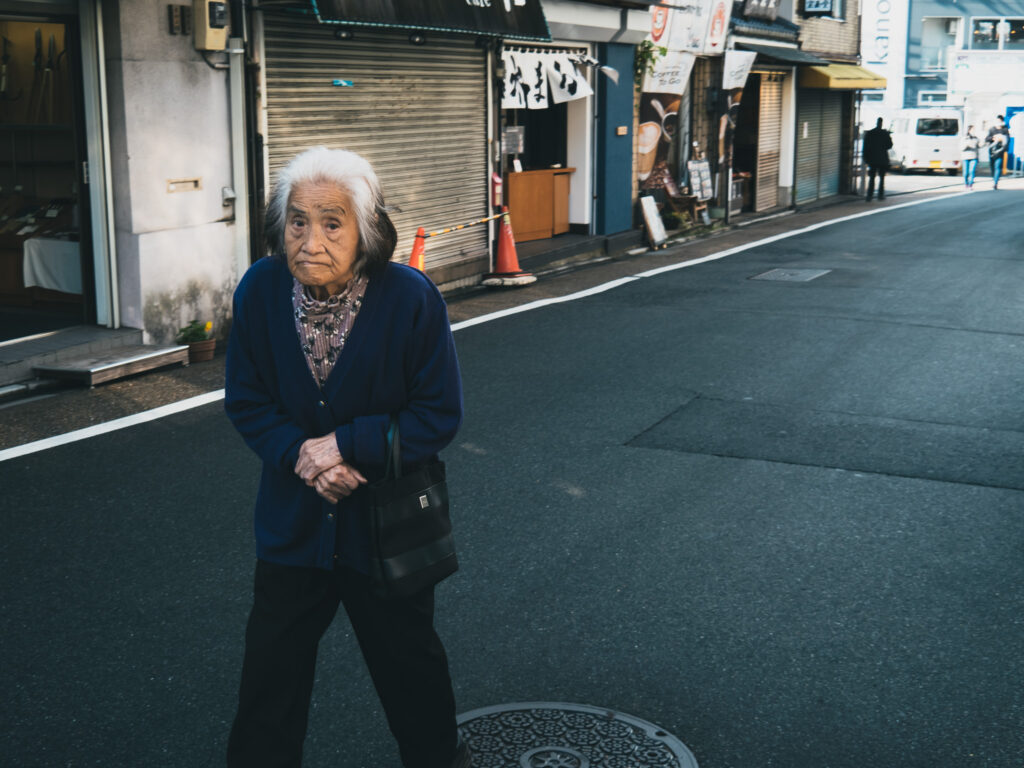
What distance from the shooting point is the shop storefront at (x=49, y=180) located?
392 inches

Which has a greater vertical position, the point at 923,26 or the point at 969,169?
the point at 923,26

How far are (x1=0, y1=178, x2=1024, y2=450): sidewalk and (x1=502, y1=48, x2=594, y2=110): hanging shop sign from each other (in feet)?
6.88

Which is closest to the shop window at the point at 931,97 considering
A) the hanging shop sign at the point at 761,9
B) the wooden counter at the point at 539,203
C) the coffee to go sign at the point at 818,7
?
the coffee to go sign at the point at 818,7

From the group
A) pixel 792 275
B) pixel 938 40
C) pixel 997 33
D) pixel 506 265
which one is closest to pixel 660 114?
pixel 792 275

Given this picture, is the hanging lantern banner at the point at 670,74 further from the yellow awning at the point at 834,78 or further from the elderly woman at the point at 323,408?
the elderly woman at the point at 323,408

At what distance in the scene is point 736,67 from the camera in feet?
75.7

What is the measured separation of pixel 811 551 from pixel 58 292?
796 cm

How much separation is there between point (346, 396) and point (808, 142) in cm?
2772

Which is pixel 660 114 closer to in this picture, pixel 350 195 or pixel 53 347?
pixel 53 347

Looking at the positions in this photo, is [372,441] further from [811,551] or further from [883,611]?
[811,551]

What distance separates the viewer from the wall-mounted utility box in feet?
34.5

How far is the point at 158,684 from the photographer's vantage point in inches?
167

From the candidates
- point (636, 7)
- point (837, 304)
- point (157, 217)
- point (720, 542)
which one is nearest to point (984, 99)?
point (636, 7)

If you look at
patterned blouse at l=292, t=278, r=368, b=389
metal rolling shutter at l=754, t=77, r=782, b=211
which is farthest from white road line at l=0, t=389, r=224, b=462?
metal rolling shutter at l=754, t=77, r=782, b=211
